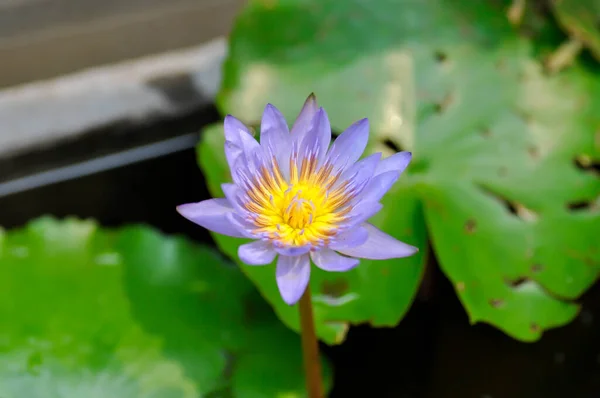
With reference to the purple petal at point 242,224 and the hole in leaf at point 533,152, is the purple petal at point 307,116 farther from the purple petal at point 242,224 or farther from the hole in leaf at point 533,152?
the hole in leaf at point 533,152

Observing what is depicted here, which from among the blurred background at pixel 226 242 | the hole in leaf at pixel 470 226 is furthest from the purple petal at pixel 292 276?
the hole in leaf at pixel 470 226

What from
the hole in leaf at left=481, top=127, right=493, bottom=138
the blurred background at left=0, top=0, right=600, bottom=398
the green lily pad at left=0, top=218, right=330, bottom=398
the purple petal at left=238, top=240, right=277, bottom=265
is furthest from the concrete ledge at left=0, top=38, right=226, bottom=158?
the purple petal at left=238, top=240, right=277, bottom=265

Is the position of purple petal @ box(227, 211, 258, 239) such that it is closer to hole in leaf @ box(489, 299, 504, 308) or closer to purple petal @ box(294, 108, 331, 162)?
purple petal @ box(294, 108, 331, 162)

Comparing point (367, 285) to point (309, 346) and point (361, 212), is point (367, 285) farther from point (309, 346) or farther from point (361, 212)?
point (361, 212)

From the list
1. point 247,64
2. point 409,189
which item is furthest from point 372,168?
point 247,64

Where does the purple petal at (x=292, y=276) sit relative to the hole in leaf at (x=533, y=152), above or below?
above

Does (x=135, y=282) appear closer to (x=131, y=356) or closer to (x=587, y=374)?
(x=131, y=356)
